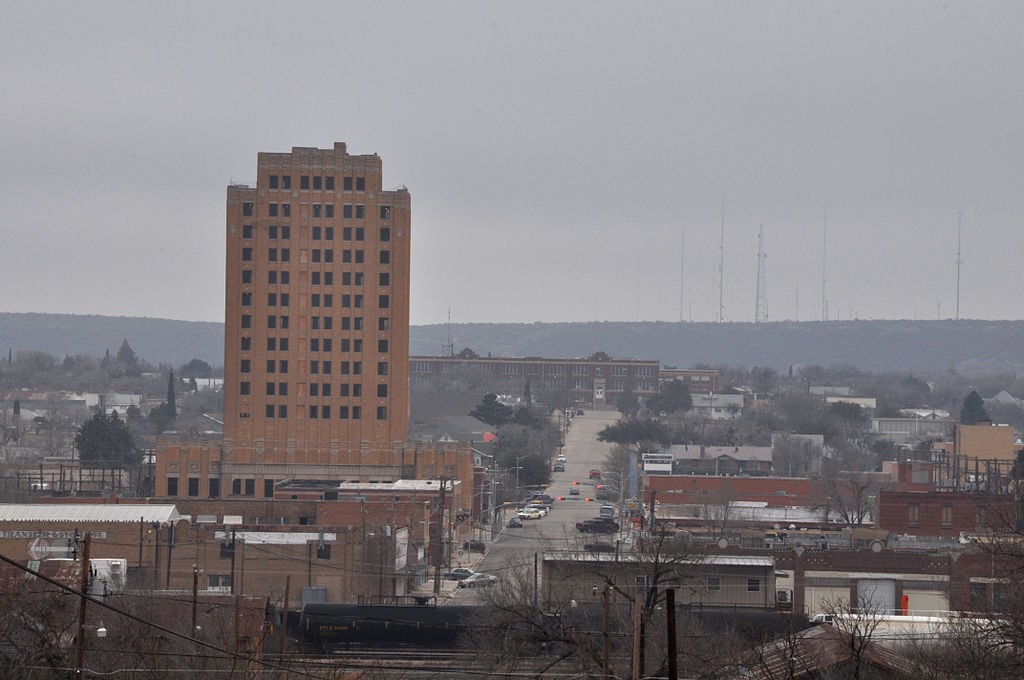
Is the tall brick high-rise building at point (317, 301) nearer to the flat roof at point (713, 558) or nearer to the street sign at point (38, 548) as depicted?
the street sign at point (38, 548)

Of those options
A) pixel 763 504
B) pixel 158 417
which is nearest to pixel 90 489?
pixel 763 504

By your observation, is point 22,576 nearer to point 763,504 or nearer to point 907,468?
point 763,504

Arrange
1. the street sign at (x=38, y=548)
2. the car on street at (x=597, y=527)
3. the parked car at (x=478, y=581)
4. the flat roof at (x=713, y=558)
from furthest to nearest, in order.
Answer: the car on street at (x=597, y=527)
the parked car at (x=478, y=581)
the street sign at (x=38, y=548)
the flat roof at (x=713, y=558)

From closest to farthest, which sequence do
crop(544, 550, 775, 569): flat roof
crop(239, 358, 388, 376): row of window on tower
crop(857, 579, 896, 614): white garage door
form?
crop(544, 550, 775, 569): flat roof
crop(857, 579, 896, 614): white garage door
crop(239, 358, 388, 376): row of window on tower

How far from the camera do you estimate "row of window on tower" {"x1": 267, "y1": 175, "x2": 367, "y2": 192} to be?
9644cm

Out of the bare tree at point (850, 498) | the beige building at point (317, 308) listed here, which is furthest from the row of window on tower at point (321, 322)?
the bare tree at point (850, 498)

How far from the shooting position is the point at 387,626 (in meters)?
54.1

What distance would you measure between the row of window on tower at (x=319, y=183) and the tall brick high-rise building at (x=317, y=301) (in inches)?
2.0

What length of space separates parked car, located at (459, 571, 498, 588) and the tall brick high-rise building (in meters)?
24.0

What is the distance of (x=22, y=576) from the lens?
5003 centimetres

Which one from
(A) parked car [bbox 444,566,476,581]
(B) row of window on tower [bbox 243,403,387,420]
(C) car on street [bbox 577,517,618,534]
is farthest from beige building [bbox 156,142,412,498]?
(A) parked car [bbox 444,566,476,581]

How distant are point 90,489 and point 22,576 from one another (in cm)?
4902

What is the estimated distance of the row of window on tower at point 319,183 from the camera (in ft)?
316

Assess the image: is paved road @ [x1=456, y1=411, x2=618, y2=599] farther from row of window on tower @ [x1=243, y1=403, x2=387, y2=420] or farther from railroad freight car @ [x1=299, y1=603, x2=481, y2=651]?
row of window on tower @ [x1=243, y1=403, x2=387, y2=420]
